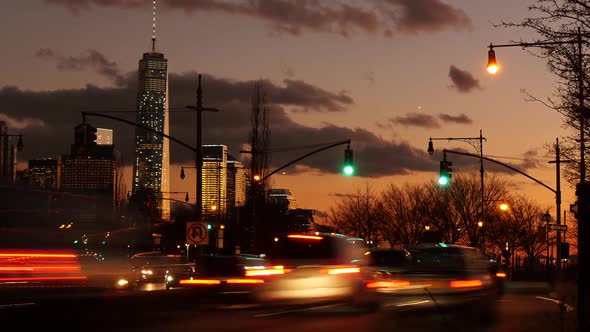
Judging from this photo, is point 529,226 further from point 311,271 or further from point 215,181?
point 311,271

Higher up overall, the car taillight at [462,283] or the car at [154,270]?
the car taillight at [462,283]

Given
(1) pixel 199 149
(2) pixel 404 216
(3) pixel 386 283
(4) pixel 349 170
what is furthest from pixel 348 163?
(2) pixel 404 216

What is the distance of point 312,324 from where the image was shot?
20234 millimetres

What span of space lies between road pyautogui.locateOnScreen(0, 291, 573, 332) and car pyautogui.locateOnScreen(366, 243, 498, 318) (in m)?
0.46

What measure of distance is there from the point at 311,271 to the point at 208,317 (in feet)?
8.43

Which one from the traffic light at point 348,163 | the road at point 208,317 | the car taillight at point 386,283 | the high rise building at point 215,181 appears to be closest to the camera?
the road at point 208,317

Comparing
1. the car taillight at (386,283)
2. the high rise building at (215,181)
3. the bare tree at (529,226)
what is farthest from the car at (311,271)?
the bare tree at (529,226)

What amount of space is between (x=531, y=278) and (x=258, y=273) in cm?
3865

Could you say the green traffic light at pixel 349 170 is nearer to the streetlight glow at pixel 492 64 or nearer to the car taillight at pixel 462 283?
the streetlight glow at pixel 492 64

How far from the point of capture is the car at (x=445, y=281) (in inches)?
859

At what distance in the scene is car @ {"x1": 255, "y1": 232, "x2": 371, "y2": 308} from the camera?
843 inches

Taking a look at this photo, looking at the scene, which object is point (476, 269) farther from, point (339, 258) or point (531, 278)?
point (531, 278)

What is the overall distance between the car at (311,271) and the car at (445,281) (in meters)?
0.99

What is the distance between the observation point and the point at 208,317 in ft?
71.2
